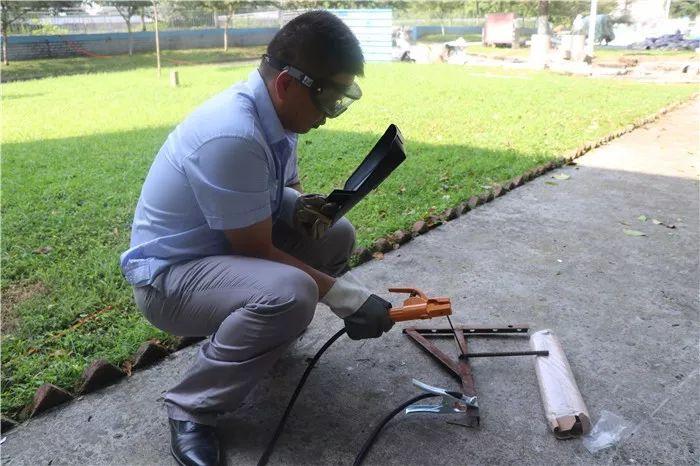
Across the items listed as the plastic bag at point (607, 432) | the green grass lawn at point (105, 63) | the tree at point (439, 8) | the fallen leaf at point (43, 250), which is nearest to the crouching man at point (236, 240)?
the plastic bag at point (607, 432)

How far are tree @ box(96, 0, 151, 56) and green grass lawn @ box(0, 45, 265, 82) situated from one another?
1.11 metres

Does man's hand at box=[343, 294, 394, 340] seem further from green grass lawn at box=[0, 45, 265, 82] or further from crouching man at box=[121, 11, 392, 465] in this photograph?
green grass lawn at box=[0, 45, 265, 82]

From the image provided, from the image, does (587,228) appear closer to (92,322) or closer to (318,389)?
(318,389)

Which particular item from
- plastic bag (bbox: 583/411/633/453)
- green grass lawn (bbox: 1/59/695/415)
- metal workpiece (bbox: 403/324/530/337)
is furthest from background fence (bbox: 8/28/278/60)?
plastic bag (bbox: 583/411/633/453)

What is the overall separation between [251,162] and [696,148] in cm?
602

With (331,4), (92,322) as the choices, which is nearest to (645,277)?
(92,322)

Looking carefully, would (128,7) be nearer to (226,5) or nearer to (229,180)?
(226,5)

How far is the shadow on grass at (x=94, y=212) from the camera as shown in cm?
249

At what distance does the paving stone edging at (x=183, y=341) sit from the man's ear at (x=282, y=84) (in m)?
1.20

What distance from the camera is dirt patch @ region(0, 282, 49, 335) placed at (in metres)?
2.67

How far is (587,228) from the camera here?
3.88 meters

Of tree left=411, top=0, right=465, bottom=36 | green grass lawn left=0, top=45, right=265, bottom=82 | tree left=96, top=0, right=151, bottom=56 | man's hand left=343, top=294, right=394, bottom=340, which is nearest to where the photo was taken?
man's hand left=343, top=294, right=394, bottom=340

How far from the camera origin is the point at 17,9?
878 inches

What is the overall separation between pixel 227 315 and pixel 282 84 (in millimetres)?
748
